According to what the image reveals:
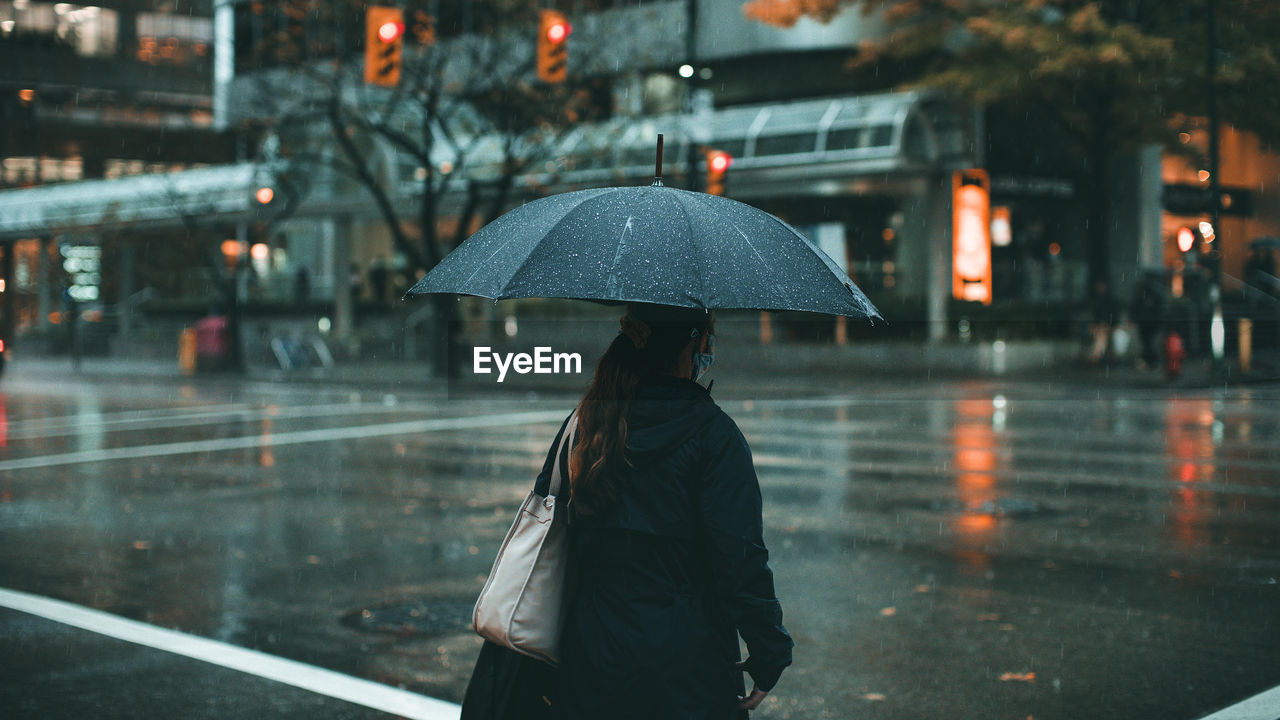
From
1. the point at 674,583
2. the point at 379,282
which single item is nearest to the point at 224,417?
the point at 674,583

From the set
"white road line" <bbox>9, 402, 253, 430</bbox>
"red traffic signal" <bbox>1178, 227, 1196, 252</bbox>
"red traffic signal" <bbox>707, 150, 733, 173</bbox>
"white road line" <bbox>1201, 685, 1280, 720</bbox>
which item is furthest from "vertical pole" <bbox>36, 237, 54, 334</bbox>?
"white road line" <bbox>1201, 685, 1280, 720</bbox>

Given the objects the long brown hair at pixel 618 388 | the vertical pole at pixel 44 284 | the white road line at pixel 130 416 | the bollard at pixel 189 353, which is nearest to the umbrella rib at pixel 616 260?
the long brown hair at pixel 618 388

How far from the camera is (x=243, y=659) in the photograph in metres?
6.17

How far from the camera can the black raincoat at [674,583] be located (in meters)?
3.07

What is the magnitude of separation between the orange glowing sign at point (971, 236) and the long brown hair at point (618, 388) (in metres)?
30.7

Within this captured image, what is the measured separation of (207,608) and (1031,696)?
4385 millimetres

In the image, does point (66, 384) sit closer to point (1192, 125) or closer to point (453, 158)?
point (453, 158)

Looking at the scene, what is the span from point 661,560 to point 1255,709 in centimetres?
339

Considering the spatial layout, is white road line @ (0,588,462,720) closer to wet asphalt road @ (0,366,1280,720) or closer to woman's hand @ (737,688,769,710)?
wet asphalt road @ (0,366,1280,720)

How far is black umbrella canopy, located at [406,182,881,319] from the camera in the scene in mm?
3156

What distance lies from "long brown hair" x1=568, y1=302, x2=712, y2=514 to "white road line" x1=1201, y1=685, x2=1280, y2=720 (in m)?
3.27

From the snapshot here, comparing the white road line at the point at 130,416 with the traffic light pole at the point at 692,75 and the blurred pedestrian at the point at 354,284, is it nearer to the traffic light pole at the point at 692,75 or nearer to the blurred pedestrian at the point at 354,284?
the traffic light pole at the point at 692,75

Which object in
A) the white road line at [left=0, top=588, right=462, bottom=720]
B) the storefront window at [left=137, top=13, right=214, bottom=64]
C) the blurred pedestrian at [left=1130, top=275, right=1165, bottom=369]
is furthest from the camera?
the storefront window at [left=137, top=13, right=214, bottom=64]

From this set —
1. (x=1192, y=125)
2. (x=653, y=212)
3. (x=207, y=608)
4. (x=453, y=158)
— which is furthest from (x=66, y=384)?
(x=653, y=212)
